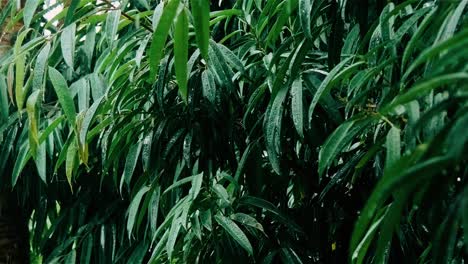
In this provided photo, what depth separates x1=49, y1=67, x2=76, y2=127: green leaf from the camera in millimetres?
1216

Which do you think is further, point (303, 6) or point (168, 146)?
point (168, 146)

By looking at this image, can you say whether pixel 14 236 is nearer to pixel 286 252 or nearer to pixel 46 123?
pixel 46 123

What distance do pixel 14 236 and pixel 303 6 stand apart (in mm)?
1353

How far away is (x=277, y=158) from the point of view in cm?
130

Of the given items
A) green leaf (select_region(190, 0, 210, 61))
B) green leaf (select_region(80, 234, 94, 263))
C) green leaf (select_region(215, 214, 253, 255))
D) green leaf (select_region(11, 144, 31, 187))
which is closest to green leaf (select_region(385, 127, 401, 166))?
green leaf (select_region(190, 0, 210, 61))

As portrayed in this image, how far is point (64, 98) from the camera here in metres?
1.23

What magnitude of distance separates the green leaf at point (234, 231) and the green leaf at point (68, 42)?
Result: 0.37 metres

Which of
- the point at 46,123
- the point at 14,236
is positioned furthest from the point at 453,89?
the point at 14,236

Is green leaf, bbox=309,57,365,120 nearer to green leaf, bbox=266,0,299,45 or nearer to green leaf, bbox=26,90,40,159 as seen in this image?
green leaf, bbox=266,0,299,45

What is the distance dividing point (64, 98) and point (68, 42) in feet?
0.33

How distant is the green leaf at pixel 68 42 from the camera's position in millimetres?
1250

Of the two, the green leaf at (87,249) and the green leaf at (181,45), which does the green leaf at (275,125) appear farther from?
the green leaf at (87,249)

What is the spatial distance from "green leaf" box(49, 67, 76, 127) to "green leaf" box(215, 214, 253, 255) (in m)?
0.31

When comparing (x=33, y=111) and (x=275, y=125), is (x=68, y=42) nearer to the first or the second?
(x=33, y=111)
